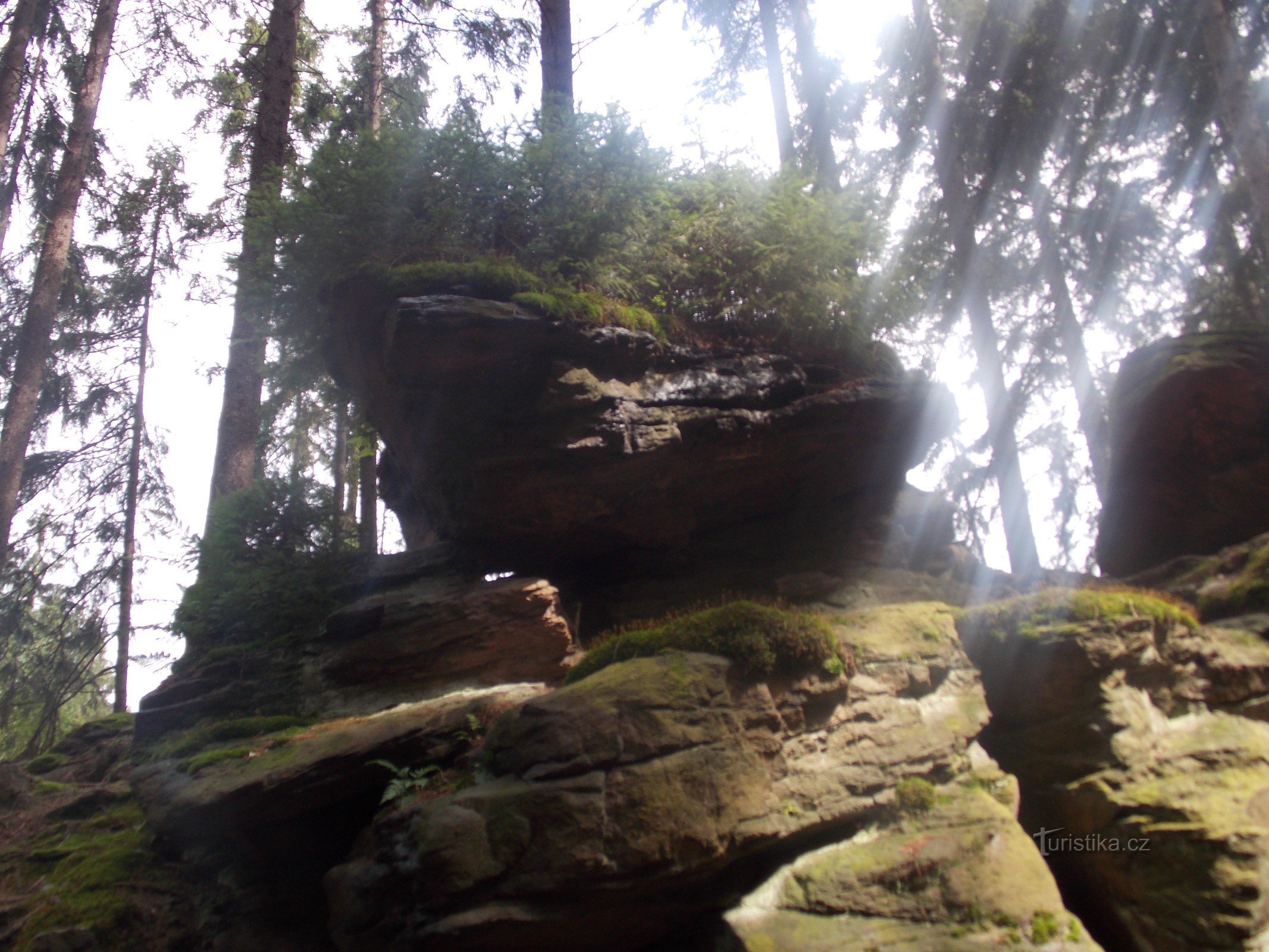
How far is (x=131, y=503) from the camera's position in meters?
16.8

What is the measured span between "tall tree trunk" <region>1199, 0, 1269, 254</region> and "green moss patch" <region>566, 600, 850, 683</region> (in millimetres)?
10250

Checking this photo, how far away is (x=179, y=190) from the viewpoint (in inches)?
691

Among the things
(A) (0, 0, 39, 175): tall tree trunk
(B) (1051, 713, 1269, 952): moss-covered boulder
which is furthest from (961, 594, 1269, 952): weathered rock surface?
(A) (0, 0, 39, 175): tall tree trunk

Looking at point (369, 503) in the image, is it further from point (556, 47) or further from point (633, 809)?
point (633, 809)

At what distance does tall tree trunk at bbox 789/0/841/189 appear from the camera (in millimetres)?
14414

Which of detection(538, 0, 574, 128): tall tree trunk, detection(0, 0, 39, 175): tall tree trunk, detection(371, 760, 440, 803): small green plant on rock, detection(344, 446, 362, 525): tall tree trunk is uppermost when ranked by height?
detection(0, 0, 39, 175): tall tree trunk

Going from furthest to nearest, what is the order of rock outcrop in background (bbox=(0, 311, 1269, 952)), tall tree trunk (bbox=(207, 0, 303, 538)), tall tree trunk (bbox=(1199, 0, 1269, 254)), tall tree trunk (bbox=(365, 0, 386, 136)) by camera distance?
tall tree trunk (bbox=(365, 0, 386, 136)), tall tree trunk (bbox=(1199, 0, 1269, 254)), tall tree trunk (bbox=(207, 0, 303, 538)), rock outcrop in background (bbox=(0, 311, 1269, 952))

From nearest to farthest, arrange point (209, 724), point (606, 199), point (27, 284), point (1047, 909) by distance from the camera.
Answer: point (1047, 909)
point (209, 724)
point (606, 199)
point (27, 284)

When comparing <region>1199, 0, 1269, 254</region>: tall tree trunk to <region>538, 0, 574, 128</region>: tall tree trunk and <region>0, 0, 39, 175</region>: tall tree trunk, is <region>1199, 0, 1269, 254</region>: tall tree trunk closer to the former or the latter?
<region>538, 0, 574, 128</region>: tall tree trunk

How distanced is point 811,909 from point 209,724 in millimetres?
6320

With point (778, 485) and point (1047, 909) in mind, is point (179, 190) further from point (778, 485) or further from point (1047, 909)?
point (1047, 909)

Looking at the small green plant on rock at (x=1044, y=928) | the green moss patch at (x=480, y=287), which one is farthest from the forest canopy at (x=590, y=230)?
the small green plant on rock at (x=1044, y=928)

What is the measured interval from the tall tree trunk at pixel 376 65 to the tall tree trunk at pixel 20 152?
6456mm

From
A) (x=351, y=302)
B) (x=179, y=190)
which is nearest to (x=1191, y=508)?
(x=351, y=302)
